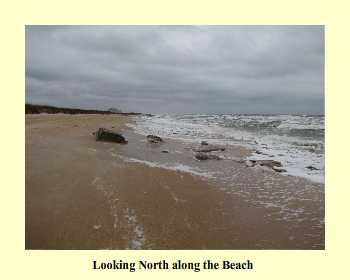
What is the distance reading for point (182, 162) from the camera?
31.1ft

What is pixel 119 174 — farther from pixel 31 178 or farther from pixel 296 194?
pixel 296 194

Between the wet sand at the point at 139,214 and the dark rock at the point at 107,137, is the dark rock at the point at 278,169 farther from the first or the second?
the dark rock at the point at 107,137

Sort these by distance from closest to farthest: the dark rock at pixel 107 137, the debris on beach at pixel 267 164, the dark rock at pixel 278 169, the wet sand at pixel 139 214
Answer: the wet sand at pixel 139 214 < the dark rock at pixel 278 169 < the debris on beach at pixel 267 164 < the dark rock at pixel 107 137

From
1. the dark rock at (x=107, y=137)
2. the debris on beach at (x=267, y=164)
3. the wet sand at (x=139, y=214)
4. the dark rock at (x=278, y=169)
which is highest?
the dark rock at (x=107, y=137)

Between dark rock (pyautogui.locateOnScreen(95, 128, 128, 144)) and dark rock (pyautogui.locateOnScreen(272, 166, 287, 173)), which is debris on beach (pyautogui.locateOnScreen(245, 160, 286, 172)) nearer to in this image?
dark rock (pyautogui.locateOnScreen(272, 166, 287, 173))

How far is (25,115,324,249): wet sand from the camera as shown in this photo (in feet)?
13.9

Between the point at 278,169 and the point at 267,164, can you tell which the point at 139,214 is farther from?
the point at 267,164

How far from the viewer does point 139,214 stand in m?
4.94

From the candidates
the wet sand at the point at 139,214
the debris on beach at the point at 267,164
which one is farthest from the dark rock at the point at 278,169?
the wet sand at the point at 139,214

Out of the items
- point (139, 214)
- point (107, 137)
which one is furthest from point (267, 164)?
point (107, 137)

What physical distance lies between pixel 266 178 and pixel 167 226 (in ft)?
13.8

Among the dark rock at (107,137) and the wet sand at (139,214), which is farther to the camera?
the dark rock at (107,137)

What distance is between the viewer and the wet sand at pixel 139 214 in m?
4.23
